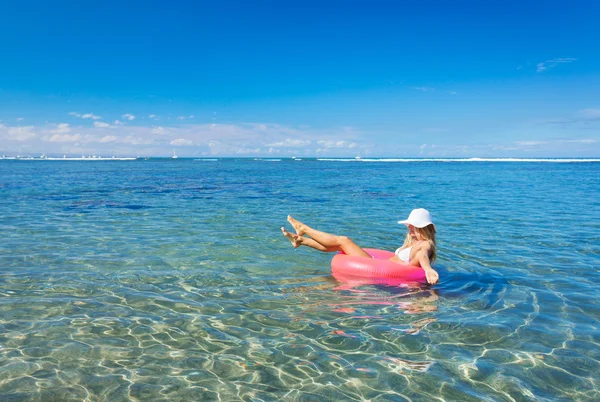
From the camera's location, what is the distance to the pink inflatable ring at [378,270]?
7.29 metres

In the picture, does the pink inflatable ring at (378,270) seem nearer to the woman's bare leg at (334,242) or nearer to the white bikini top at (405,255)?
the white bikini top at (405,255)

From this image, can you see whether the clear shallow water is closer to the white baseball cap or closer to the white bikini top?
the white bikini top

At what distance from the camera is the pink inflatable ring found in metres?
7.29

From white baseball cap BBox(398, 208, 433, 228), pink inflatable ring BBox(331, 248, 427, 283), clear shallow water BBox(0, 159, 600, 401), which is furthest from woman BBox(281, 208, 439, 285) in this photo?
clear shallow water BBox(0, 159, 600, 401)

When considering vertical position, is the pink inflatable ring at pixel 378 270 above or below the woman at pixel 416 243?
below

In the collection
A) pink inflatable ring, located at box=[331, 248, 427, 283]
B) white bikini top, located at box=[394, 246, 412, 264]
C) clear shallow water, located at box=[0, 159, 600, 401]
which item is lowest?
clear shallow water, located at box=[0, 159, 600, 401]

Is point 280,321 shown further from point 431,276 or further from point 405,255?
point 405,255

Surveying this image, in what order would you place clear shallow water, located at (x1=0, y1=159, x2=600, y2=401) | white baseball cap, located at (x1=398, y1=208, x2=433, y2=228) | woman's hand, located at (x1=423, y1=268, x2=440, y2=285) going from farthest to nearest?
white baseball cap, located at (x1=398, y1=208, x2=433, y2=228)
woman's hand, located at (x1=423, y1=268, x2=440, y2=285)
clear shallow water, located at (x1=0, y1=159, x2=600, y2=401)

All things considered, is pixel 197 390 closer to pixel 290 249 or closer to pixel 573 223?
pixel 290 249

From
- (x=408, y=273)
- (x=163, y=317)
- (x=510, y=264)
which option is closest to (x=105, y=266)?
(x=163, y=317)

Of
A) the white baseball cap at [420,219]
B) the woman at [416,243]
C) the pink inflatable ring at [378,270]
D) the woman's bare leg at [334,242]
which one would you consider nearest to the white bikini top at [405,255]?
the woman at [416,243]

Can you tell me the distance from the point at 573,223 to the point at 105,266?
13.5 meters

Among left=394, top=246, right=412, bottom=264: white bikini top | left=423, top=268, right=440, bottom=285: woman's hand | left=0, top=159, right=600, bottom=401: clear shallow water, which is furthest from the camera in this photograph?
left=394, top=246, right=412, bottom=264: white bikini top

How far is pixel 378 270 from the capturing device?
24.1 ft
